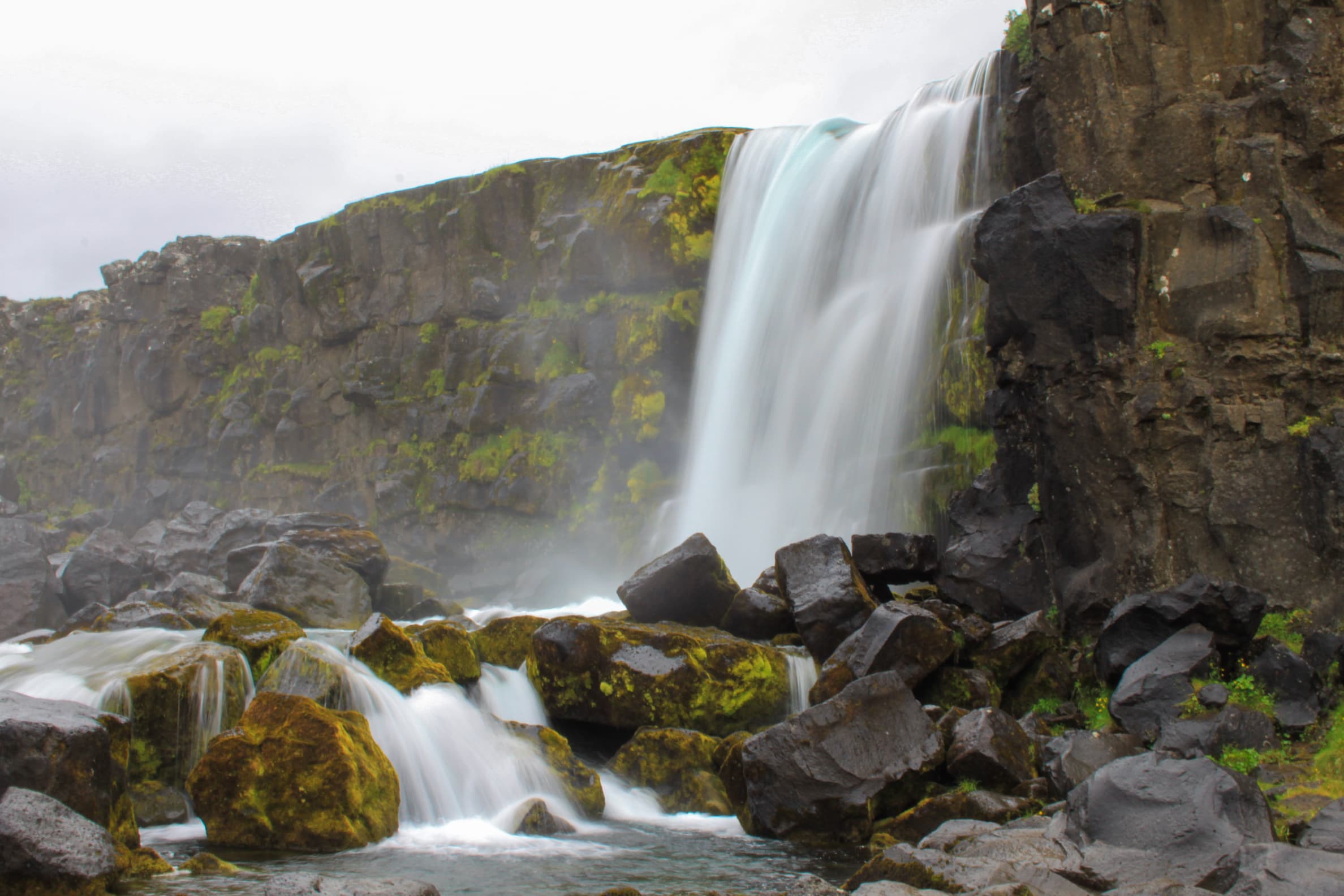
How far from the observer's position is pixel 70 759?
601 cm

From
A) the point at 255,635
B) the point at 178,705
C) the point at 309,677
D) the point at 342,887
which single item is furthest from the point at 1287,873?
the point at 255,635

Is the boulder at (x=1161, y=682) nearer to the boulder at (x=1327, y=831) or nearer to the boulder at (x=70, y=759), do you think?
the boulder at (x=1327, y=831)

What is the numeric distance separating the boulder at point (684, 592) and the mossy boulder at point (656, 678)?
140 cm

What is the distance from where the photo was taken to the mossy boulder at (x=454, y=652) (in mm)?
10609

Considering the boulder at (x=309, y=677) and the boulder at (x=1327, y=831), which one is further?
the boulder at (x=309, y=677)

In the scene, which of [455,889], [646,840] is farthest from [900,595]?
[455,889]

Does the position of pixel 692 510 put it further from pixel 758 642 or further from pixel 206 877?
pixel 206 877

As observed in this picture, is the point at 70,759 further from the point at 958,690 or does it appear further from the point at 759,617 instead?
the point at 759,617

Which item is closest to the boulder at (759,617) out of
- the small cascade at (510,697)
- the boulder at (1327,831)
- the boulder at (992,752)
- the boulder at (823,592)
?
the boulder at (823,592)

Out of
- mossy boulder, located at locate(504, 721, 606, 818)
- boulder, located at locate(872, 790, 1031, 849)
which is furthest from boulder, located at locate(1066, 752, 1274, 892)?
mossy boulder, located at locate(504, 721, 606, 818)

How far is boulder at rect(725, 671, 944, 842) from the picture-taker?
7.73 m

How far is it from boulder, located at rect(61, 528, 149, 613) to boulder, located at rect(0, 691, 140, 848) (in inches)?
702

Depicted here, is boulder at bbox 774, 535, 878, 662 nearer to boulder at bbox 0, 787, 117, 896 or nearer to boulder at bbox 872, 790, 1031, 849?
boulder at bbox 872, 790, 1031, 849

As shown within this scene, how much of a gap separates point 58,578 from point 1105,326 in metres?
22.9
